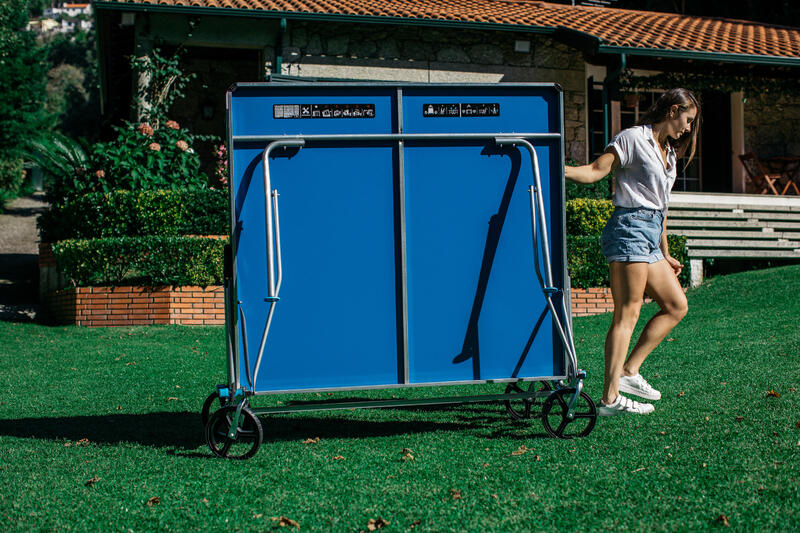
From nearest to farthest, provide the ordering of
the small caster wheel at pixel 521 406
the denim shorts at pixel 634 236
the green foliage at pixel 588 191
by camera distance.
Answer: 1. the denim shorts at pixel 634 236
2. the small caster wheel at pixel 521 406
3. the green foliage at pixel 588 191

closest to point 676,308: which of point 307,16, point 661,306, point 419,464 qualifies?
point 661,306

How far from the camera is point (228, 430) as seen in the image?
4.18 m

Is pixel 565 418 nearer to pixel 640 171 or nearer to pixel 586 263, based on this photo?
pixel 640 171

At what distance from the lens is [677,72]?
1566cm

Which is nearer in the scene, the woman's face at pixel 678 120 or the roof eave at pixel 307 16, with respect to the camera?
the woman's face at pixel 678 120

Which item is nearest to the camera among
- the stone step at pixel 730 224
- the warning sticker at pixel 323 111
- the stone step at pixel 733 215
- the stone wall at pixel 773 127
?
the warning sticker at pixel 323 111

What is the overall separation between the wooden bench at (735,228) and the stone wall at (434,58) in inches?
113

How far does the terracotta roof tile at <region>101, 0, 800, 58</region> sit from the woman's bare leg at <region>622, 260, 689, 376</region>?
35.0 feet

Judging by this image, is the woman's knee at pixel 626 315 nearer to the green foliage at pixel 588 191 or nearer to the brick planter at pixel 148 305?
the brick planter at pixel 148 305

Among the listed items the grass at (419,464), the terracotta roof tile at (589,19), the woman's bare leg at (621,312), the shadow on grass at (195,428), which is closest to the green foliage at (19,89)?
the terracotta roof tile at (589,19)

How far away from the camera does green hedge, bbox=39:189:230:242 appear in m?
11.1

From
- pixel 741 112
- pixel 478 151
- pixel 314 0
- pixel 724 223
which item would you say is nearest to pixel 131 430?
pixel 478 151

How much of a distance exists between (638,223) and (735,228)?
376 inches

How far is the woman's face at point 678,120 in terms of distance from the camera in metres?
4.64
